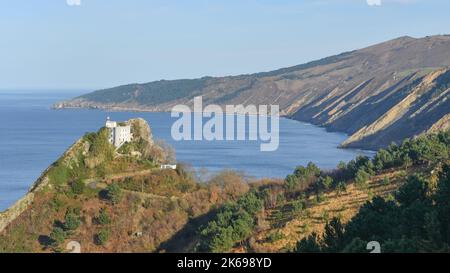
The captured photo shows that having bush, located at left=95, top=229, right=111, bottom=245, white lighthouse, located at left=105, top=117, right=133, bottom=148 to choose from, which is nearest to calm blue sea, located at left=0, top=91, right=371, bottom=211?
white lighthouse, located at left=105, top=117, right=133, bottom=148

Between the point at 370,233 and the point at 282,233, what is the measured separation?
967 cm

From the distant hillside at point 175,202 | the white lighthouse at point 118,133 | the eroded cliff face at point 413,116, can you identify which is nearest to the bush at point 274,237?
the distant hillside at point 175,202

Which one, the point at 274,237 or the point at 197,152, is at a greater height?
the point at 274,237

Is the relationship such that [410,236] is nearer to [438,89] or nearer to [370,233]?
[370,233]

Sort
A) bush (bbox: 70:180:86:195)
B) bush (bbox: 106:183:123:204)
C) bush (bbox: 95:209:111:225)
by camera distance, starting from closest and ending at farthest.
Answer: bush (bbox: 95:209:111:225) → bush (bbox: 106:183:123:204) → bush (bbox: 70:180:86:195)

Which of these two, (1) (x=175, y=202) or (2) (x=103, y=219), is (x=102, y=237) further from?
(1) (x=175, y=202)

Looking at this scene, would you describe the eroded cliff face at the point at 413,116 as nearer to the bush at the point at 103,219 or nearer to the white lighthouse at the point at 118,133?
the white lighthouse at the point at 118,133

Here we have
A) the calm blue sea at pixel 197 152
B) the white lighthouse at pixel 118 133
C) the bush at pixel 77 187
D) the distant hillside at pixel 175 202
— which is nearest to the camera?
the distant hillside at pixel 175 202

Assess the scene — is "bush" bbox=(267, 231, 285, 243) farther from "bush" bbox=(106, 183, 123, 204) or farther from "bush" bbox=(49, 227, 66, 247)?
"bush" bbox=(106, 183, 123, 204)

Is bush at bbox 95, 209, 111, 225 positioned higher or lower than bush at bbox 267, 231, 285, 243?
lower

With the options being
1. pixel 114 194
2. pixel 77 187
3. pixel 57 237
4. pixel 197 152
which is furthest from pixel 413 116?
pixel 57 237

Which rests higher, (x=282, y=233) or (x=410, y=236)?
(x=410, y=236)
